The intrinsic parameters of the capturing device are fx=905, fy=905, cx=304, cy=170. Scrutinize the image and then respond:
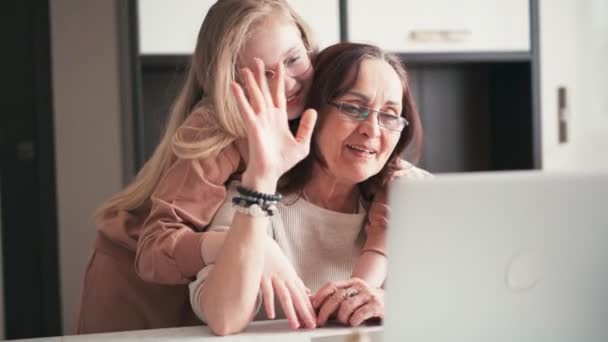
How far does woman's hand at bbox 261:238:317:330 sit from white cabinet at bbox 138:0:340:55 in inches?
65.3

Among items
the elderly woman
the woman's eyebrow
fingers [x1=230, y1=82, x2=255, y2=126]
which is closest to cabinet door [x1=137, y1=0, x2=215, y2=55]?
the elderly woman

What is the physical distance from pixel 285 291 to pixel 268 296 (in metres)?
0.03

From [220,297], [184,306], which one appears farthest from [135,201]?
[220,297]

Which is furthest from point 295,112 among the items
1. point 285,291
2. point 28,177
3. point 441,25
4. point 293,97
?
point 28,177

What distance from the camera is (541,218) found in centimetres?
100

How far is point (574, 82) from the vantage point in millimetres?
3473

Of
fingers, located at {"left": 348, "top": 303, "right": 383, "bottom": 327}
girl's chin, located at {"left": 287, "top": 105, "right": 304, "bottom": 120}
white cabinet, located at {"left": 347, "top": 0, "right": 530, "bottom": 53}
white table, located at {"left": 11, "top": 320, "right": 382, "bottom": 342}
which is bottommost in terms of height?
white table, located at {"left": 11, "top": 320, "right": 382, "bottom": 342}

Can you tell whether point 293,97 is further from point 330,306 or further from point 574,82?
point 574,82

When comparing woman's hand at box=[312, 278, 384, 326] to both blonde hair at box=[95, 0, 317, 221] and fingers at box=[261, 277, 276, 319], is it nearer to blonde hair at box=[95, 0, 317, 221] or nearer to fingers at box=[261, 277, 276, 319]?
fingers at box=[261, 277, 276, 319]

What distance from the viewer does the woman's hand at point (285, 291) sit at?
1454 mm

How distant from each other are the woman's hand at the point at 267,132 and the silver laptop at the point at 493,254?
0.47 metres

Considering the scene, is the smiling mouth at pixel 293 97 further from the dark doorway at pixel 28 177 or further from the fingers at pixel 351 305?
the dark doorway at pixel 28 177

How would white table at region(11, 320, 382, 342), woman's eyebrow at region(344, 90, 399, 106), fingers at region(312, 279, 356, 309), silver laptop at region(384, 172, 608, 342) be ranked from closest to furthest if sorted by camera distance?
silver laptop at region(384, 172, 608, 342), white table at region(11, 320, 382, 342), fingers at region(312, 279, 356, 309), woman's eyebrow at region(344, 90, 399, 106)

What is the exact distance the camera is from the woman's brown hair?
5.82ft
